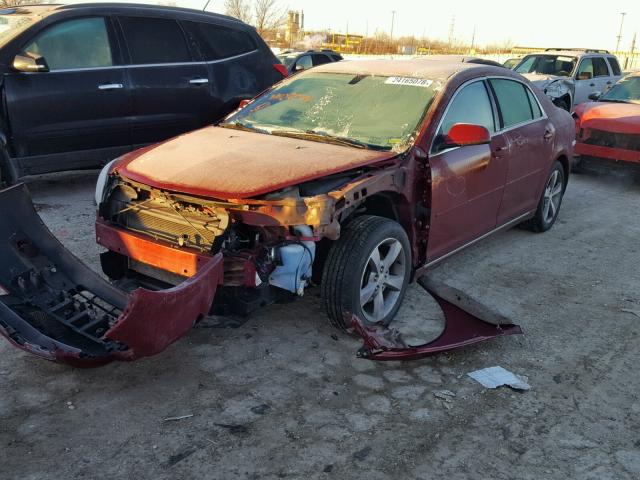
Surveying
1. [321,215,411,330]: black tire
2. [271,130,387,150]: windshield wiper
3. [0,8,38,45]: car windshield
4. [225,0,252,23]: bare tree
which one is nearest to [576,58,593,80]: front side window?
[271,130,387,150]: windshield wiper

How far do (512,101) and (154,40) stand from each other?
13.3 feet

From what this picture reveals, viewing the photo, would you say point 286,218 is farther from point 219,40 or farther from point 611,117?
point 611,117

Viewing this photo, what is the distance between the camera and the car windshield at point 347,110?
4.17 metres

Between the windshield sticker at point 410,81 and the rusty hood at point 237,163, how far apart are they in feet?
2.65

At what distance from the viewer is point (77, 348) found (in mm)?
3127

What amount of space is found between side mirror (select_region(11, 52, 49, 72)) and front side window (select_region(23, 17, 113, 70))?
19 centimetres

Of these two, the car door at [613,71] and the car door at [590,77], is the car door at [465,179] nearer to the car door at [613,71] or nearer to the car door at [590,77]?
the car door at [590,77]

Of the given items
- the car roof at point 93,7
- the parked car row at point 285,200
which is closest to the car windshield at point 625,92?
the parked car row at point 285,200

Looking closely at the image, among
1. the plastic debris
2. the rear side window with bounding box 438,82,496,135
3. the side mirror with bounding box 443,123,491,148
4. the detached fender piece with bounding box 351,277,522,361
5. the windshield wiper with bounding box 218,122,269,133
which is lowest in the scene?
the plastic debris

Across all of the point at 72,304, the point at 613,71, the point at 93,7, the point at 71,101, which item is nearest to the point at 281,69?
the point at 93,7

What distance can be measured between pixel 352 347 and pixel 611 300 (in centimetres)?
225

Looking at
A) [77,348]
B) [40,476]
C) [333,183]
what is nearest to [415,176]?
[333,183]

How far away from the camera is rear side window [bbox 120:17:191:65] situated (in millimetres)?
6730

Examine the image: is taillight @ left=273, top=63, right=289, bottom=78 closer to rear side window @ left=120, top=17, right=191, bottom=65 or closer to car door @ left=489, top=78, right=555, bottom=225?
rear side window @ left=120, top=17, right=191, bottom=65
